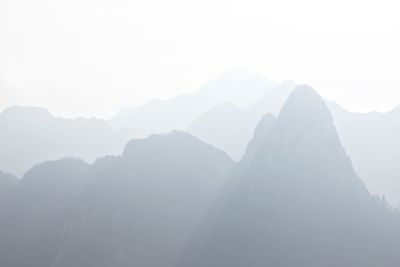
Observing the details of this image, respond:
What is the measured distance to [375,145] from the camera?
12812 centimetres

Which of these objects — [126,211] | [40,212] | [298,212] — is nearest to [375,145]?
[298,212]

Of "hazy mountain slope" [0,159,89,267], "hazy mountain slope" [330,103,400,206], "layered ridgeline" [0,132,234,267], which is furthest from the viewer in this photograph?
"hazy mountain slope" [330,103,400,206]

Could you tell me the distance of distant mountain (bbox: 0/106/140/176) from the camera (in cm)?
15212

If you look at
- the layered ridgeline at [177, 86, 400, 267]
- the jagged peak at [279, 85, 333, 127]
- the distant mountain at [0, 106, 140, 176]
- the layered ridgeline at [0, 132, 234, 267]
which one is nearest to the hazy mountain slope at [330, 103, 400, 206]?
the layered ridgeline at [0, 132, 234, 267]

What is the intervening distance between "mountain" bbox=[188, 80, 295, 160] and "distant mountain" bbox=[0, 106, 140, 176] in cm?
2662

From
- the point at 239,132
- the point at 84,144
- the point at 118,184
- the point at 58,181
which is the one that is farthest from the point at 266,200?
the point at 84,144

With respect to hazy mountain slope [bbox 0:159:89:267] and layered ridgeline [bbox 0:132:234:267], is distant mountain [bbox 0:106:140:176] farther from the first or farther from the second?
layered ridgeline [bbox 0:132:234:267]

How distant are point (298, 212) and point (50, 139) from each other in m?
108

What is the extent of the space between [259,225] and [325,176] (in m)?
10.2

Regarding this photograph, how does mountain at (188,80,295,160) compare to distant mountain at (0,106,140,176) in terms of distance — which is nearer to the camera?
mountain at (188,80,295,160)

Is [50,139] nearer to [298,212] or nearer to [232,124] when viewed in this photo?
[232,124]

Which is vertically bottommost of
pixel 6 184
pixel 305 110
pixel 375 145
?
pixel 6 184

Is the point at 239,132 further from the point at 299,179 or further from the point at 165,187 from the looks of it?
the point at 299,179

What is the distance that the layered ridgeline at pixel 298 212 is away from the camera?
204ft
